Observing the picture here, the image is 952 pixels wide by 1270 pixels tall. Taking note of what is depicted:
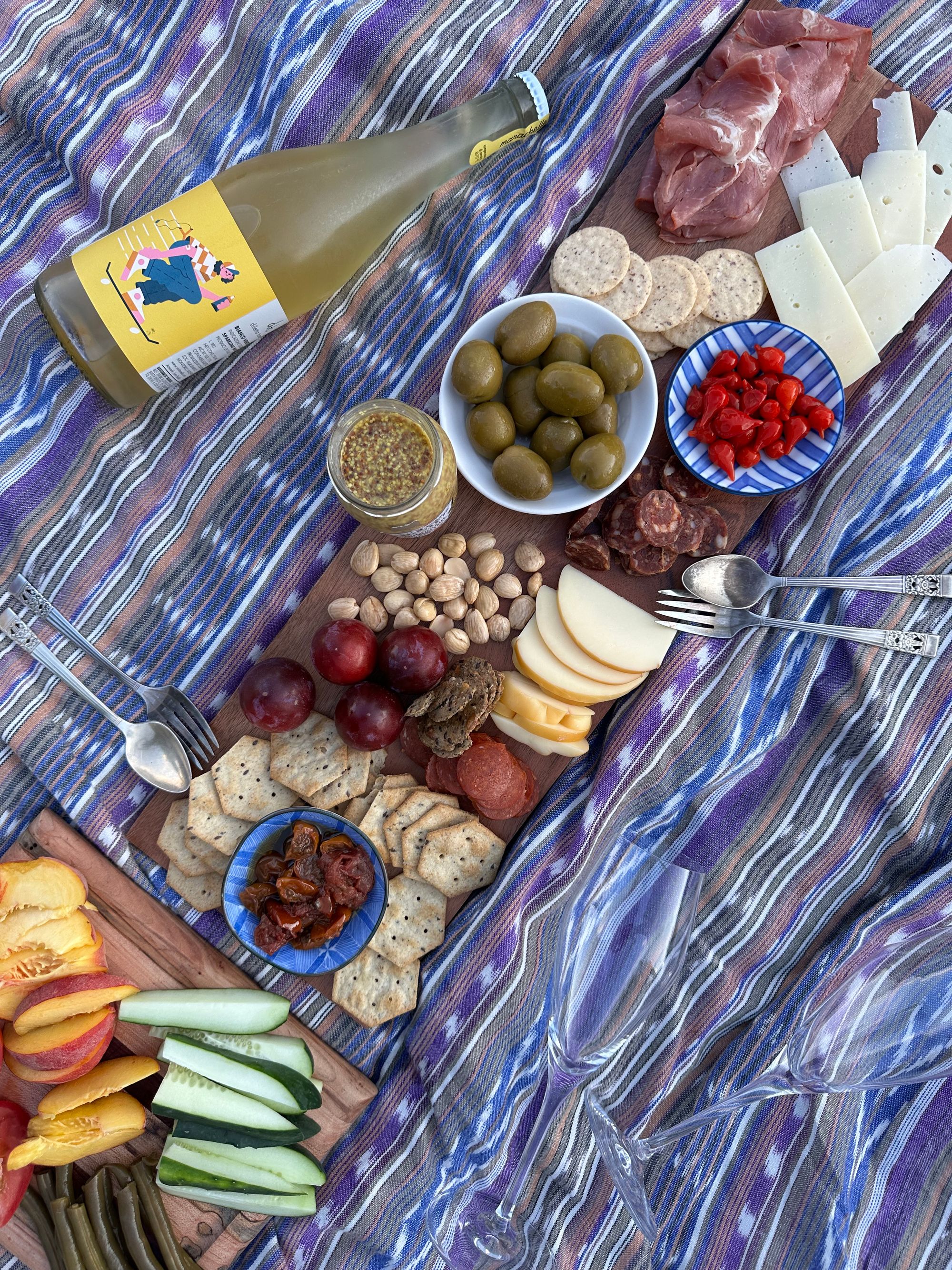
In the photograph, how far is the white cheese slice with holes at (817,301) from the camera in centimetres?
133

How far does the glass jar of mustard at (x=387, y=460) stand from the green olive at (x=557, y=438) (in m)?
0.13

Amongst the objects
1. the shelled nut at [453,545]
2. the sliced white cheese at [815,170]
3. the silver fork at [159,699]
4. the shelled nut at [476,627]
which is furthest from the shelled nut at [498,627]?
the sliced white cheese at [815,170]

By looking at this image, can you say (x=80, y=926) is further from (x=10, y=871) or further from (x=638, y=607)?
(x=638, y=607)

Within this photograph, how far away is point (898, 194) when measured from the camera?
1.35 m

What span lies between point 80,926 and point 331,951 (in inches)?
14.9

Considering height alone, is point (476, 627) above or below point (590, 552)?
below

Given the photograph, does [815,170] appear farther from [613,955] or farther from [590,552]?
[613,955]

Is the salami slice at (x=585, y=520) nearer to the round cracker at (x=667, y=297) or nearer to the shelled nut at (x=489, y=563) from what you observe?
the shelled nut at (x=489, y=563)

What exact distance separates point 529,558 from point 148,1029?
962 millimetres

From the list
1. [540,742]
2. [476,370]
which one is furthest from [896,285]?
[540,742]

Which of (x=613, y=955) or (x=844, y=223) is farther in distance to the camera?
(x=844, y=223)

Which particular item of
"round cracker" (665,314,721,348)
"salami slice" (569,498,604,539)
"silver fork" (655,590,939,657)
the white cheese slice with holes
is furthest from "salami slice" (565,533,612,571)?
the white cheese slice with holes

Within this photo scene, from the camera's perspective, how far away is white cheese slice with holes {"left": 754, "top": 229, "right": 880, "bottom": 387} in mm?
1331

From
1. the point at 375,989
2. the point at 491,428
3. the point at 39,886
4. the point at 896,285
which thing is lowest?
the point at 39,886
